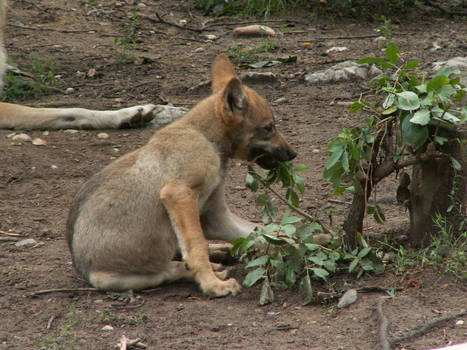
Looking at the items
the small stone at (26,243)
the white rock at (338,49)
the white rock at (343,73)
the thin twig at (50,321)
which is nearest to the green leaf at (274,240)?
the thin twig at (50,321)

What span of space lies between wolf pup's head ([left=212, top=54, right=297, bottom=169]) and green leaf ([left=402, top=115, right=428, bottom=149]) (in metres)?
0.94

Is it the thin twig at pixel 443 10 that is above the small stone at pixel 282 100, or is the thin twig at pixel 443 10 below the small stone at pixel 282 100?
above

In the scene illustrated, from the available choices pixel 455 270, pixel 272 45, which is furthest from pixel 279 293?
pixel 272 45

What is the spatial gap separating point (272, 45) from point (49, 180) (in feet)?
12.4

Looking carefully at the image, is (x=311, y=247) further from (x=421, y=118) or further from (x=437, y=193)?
(x=421, y=118)

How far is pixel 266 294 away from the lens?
3.62m

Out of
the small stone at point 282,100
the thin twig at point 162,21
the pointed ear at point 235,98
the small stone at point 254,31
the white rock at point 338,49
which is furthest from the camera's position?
the thin twig at point 162,21

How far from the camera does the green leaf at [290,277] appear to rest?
3.69 m

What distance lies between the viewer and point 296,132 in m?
6.41

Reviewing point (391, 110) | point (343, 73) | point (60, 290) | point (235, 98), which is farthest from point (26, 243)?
point (343, 73)

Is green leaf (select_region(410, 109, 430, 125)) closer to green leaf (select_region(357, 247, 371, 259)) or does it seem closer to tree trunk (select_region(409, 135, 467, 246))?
tree trunk (select_region(409, 135, 467, 246))

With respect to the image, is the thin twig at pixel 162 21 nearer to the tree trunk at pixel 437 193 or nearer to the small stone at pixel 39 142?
the small stone at pixel 39 142

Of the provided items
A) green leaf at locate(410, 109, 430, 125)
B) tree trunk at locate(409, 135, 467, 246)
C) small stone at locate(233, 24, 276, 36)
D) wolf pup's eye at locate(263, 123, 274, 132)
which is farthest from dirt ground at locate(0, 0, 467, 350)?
wolf pup's eye at locate(263, 123, 274, 132)

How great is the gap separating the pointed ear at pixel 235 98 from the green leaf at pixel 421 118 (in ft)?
3.59
